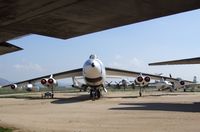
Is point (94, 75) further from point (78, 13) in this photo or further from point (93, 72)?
point (78, 13)

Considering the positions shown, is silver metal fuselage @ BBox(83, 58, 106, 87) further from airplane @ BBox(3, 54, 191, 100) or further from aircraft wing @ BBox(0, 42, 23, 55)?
aircraft wing @ BBox(0, 42, 23, 55)

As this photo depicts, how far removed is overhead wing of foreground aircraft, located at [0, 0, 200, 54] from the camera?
5.02m

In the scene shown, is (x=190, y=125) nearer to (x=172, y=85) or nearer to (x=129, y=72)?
(x=129, y=72)

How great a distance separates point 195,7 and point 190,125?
839 centimetres

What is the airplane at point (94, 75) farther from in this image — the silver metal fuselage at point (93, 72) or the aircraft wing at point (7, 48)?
the aircraft wing at point (7, 48)

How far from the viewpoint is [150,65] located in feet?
99.6

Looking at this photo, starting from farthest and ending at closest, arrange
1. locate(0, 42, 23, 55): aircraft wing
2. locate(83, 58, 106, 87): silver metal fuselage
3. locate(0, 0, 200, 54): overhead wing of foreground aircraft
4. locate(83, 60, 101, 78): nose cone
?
locate(83, 58, 106, 87): silver metal fuselage
locate(83, 60, 101, 78): nose cone
locate(0, 42, 23, 55): aircraft wing
locate(0, 0, 200, 54): overhead wing of foreground aircraft

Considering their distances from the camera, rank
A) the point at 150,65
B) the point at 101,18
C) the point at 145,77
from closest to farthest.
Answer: the point at 101,18 → the point at 150,65 → the point at 145,77

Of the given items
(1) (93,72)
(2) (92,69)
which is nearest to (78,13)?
(2) (92,69)

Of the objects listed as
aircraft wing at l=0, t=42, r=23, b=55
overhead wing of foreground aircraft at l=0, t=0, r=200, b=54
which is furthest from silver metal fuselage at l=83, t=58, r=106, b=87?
overhead wing of foreground aircraft at l=0, t=0, r=200, b=54

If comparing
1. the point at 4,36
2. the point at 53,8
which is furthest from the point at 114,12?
the point at 4,36

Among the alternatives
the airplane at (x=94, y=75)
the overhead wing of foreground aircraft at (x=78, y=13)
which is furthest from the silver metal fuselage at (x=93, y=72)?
the overhead wing of foreground aircraft at (x=78, y=13)

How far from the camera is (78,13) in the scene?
5605 mm

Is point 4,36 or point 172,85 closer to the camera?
point 4,36
